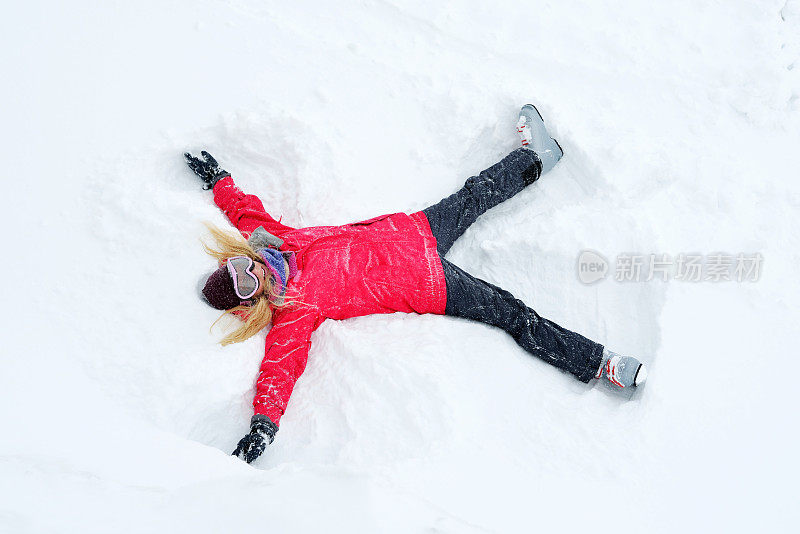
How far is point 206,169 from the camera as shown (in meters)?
2.89

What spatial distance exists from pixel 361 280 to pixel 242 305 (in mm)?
575

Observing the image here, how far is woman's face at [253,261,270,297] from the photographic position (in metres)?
2.52

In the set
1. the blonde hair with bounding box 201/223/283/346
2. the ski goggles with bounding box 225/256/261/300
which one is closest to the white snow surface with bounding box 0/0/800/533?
the blonde hair with bounding box 201/223/283/346

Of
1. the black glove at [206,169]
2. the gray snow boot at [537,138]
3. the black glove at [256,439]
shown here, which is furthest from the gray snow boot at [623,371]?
the black glove at [206,169]

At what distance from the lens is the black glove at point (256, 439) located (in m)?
2.19

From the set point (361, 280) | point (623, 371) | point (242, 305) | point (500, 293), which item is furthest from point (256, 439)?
point (623, 371)

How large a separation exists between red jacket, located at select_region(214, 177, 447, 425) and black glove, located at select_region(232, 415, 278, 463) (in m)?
0.40

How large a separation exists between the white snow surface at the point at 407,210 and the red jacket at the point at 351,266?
12cm

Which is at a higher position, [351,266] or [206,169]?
[206,169]

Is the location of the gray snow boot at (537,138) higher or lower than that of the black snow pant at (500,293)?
higher

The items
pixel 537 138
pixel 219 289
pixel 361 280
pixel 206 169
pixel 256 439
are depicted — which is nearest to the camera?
pixel 256 439

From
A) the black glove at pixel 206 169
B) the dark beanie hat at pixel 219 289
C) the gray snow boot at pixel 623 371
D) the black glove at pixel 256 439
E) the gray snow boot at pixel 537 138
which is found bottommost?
the black glove at pixel 256 439

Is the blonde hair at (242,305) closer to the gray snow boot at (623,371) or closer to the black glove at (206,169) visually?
the black glove at (206,169)

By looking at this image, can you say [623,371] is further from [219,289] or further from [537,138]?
[219,289]
